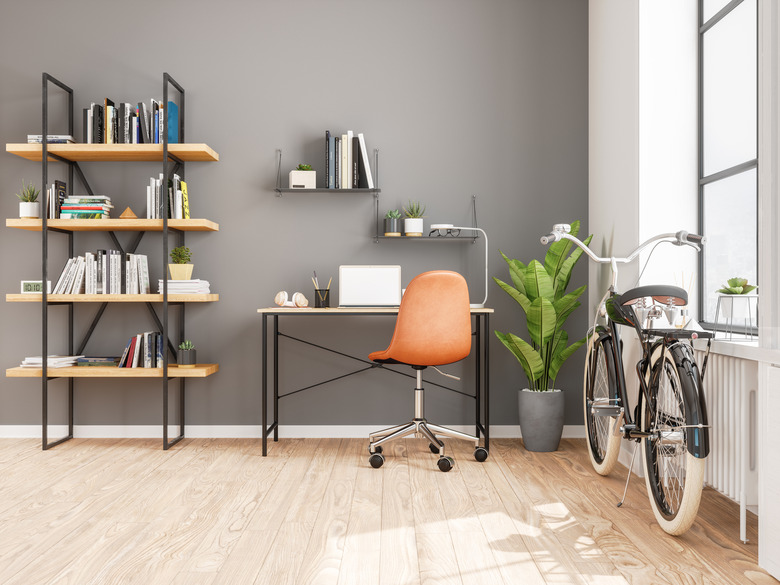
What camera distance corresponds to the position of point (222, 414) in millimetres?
3691

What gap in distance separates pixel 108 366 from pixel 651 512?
9.63ft

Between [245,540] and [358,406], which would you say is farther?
[358,406]

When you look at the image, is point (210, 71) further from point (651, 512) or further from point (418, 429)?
point (651, 512)

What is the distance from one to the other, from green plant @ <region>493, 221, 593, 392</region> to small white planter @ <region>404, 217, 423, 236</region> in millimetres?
577

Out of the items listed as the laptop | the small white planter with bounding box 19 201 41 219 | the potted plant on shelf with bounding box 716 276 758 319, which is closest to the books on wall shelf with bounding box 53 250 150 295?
the small white planter with bounding box 19 201 41 219

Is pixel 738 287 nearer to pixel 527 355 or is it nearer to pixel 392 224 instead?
pixel 527 355

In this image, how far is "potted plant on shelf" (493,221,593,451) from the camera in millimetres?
3240

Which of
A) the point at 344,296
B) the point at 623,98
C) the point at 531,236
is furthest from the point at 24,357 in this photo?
the point at 623,98

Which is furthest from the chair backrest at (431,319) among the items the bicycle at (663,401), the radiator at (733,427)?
the radiator at (733,427)

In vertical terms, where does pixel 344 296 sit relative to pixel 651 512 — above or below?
above

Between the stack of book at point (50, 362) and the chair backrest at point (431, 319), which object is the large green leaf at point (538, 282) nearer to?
the chair backrest at point (431, 319)

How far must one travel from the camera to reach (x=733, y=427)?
2213 millimetres

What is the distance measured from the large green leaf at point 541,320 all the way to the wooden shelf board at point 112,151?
6.76ft

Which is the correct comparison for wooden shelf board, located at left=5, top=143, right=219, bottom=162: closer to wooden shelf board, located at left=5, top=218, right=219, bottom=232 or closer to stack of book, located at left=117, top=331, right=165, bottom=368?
wooden shelf board, located at left=5, top=218, right=219, bottom=232
